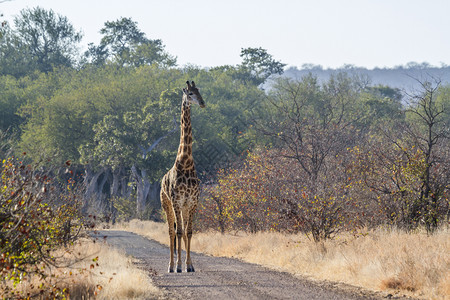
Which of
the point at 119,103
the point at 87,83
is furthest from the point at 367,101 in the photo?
the point at 87,83

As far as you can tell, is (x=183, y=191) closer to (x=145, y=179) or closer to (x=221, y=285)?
(x=221, y=285)

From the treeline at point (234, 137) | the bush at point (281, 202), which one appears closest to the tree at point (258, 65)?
the treeline at point (234, 137)

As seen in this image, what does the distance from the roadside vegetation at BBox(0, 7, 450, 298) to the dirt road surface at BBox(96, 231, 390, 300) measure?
0.99m

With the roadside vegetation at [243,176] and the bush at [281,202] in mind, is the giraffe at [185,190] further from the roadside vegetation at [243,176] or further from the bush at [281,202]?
the bush at [281,202]

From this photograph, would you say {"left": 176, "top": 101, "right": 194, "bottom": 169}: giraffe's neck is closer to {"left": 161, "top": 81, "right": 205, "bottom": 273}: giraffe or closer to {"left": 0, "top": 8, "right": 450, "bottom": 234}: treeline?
{"left": 161, "top": 81, "right": 205, "bottom": 273}: giraffe

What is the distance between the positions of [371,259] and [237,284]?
3.26 m

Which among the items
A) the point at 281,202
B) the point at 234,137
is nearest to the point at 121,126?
the point at 234,137

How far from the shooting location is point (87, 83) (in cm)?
6725

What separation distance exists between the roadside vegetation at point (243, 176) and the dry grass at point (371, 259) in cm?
5

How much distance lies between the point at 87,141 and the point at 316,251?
134 ft

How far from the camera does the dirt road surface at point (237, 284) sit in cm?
1237

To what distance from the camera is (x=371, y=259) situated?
1423 centimetres

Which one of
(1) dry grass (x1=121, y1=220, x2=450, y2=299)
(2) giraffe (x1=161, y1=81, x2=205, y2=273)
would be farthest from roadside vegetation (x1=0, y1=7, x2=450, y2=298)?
(2) giraffe (x1=161, y1=81, x2=205, y2=273)

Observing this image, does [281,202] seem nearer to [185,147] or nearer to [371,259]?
[185,147]
